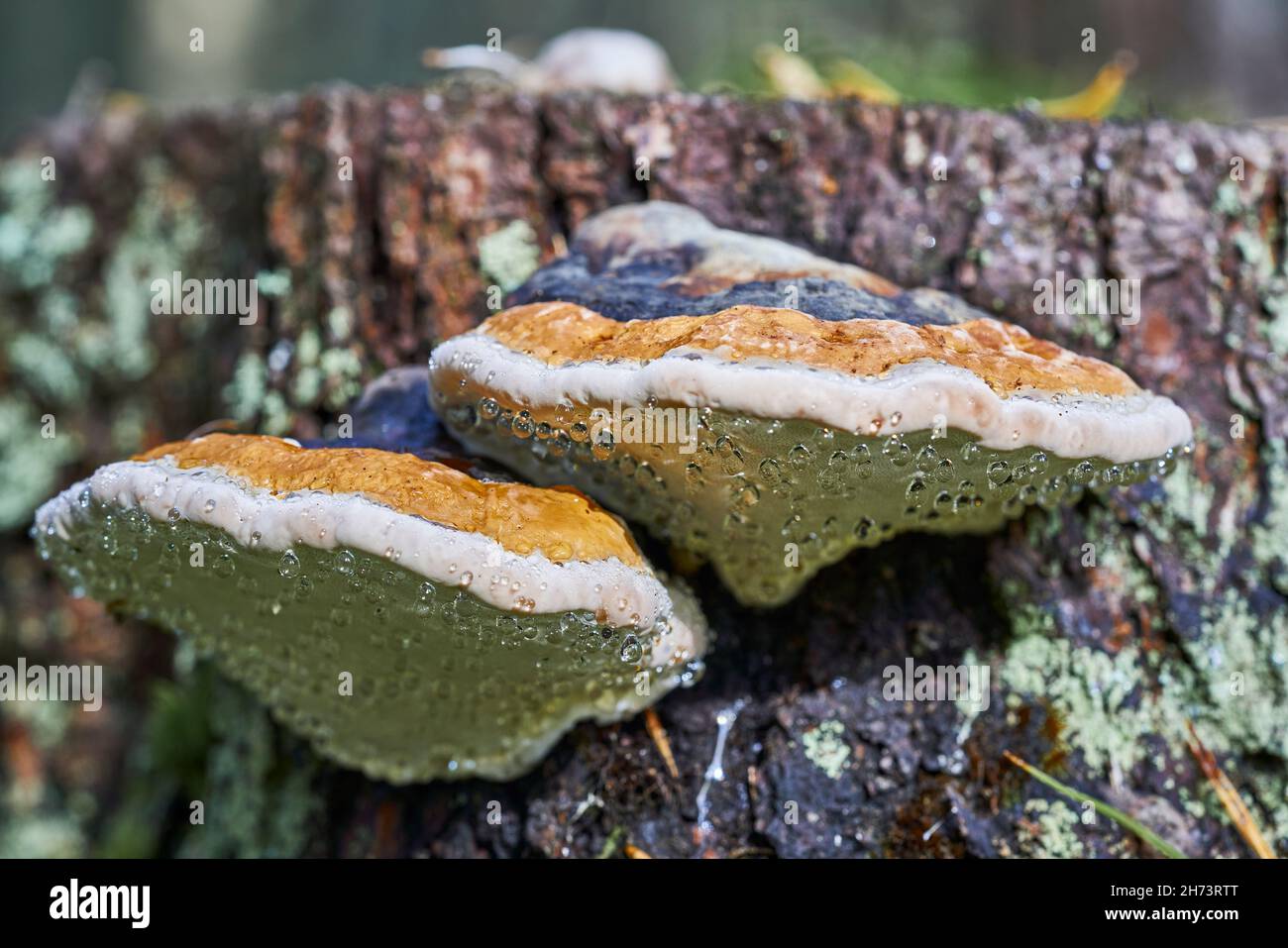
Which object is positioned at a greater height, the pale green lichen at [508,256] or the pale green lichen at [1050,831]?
the pale green lichen at [508,256]

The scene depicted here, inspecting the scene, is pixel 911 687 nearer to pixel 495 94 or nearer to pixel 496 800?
pixel 496 800

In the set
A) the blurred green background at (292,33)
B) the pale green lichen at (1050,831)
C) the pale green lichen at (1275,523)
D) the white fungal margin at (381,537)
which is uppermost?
the blurred green background at (292,33)

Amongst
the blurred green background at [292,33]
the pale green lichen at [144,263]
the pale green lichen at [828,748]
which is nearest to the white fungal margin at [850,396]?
the pale green lichen at [828,748]

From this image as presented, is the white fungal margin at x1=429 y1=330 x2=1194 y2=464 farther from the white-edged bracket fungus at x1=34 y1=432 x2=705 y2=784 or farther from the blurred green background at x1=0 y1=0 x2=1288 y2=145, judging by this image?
the blurred green background at x1=0 y1=0 x2=1288 y2=145

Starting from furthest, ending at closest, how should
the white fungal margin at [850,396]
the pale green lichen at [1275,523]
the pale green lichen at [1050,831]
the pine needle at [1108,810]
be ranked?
the pale green lichen at [1275,523], the pale green lichen at [1050,831], the pine needle at [1108,810], the white fungal margin at [850,396]

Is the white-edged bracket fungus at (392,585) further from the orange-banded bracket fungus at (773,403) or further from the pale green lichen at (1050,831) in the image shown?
the pale green lichen at (1050,831)

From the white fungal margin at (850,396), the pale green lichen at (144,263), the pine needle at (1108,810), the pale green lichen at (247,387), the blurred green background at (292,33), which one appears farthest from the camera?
the blurred green background at (292,33)

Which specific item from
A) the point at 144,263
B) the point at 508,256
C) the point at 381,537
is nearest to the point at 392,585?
the point at 381,537

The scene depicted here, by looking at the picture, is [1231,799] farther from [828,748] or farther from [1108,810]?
[828,748]

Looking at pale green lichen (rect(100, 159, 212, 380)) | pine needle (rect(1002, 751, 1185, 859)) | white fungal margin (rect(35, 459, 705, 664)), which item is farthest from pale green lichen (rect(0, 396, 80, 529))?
pine needle (rect(1002, 751, 1185, 859))
